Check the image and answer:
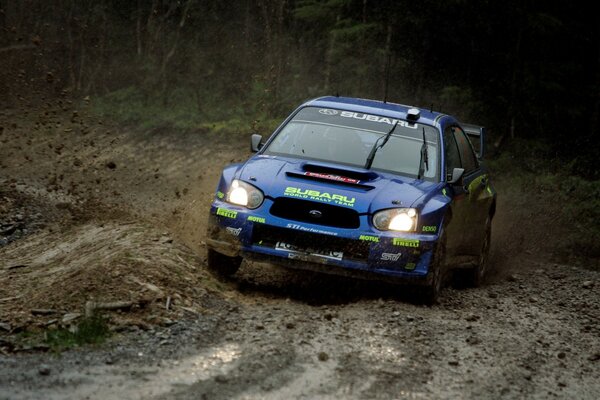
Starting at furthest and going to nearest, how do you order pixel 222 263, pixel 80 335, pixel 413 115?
pixel 413 115
pixel 222 263
pixel 80 335

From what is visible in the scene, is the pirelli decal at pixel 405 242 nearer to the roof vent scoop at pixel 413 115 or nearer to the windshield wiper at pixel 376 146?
the windshield wiper at pixel 376 146

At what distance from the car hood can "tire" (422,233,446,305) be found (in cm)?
44

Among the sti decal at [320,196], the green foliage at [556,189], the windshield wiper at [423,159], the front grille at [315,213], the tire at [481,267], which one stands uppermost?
the windshield wiper at [423,159]

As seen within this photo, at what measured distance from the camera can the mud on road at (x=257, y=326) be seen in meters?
5.68

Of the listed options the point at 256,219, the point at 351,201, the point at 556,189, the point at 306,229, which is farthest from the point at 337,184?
the point at 556,189

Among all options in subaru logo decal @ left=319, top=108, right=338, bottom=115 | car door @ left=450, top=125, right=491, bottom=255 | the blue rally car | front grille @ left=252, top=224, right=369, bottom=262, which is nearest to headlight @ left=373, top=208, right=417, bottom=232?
the blue rally car

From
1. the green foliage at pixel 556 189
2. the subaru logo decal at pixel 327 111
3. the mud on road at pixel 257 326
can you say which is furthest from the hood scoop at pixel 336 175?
the green foliage at pixel 556 189

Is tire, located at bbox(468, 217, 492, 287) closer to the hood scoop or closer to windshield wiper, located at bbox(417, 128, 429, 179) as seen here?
windshield wiper, located at bbox(417, 128, 429, 179)

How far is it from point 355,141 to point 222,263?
179 cm

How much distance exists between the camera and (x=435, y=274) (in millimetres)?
8281

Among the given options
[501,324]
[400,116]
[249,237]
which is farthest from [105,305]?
[400,116]

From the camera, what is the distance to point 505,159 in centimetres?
1973

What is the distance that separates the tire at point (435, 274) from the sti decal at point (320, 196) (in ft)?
2.79

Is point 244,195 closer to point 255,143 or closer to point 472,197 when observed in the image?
point 255,143
